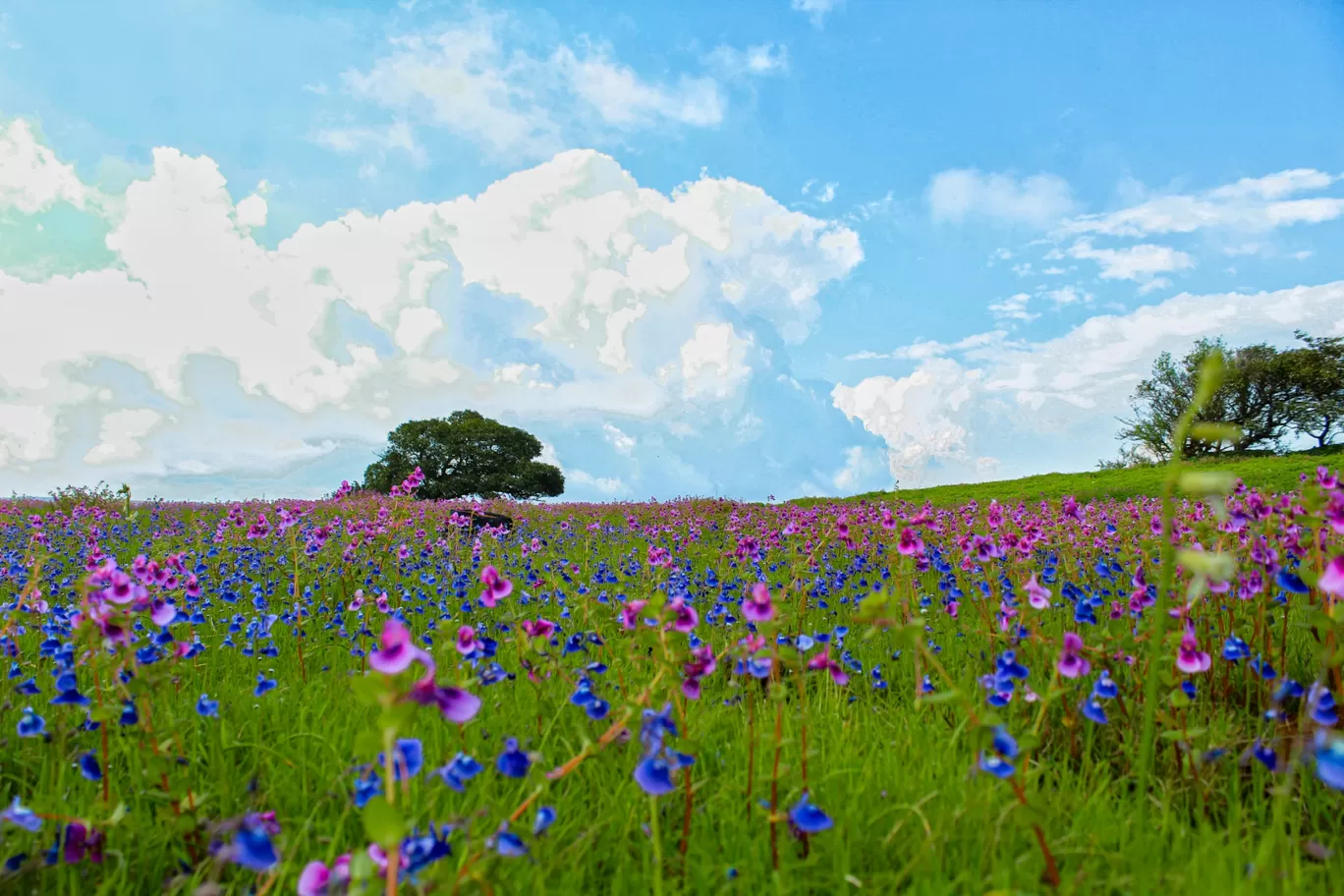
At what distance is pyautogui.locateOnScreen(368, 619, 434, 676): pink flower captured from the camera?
1314 millimetres

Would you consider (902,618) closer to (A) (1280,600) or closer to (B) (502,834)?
(A) (1280,600)

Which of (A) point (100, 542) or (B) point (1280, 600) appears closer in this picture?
(B) point (1280, 600)

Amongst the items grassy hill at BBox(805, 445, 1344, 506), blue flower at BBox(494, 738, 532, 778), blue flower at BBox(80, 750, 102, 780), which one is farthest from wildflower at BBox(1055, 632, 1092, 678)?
grassy hill at BBox(805, 445, 1344, 506)

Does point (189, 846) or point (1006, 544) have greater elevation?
point (1006, 544)

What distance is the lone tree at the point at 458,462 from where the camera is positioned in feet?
144

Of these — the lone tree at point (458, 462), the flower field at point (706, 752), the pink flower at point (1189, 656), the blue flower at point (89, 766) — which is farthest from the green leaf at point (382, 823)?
the lone tree at point (458, 462)

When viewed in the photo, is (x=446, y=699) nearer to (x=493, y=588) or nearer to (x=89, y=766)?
(x=493, y=588)

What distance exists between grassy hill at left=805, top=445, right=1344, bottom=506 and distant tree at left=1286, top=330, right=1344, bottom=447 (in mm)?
6136

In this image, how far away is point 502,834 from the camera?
60.1 inches

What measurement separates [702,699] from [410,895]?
214cm

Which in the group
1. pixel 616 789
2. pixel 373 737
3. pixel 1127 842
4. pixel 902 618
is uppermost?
pixel 373 737

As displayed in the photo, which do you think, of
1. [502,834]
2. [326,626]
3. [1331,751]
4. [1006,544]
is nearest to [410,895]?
[502,834]

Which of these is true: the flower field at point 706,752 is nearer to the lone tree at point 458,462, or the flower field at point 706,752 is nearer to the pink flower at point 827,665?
the pink flower at point 827,665

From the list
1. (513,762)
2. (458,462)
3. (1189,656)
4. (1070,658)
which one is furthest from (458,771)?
A: (458,462)
